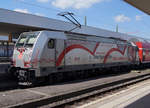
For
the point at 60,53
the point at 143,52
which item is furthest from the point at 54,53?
the point at 143,52

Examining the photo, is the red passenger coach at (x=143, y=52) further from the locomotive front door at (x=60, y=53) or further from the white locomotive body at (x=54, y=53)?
the locomotive front door at (x=60, y=53)

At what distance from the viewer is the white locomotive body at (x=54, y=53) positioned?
10.0 meters

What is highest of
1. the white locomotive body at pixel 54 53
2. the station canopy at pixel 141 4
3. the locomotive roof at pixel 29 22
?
the locomotive roof at pixel 29 22

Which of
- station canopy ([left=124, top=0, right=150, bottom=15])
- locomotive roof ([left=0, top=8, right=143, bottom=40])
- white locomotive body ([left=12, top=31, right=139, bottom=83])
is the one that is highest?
locomotive roof ([left=0, top=8, right=143, bottom=40])

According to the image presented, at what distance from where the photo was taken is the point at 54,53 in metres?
10.9

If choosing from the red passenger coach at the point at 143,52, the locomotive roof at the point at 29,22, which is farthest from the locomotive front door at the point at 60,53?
the red passenger coach at the point at 143,52

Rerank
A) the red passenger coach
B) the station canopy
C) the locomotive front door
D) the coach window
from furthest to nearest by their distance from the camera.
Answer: the red passenger coach
the locomotive front door
the coach window
the station canopy

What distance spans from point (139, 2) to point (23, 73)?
22.7ft

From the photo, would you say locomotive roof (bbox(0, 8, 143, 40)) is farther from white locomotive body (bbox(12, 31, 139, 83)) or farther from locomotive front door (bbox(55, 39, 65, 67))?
locomotive front door (bbox(55, 39, 65, 67))

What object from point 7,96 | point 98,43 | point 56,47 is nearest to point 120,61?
point 98,43

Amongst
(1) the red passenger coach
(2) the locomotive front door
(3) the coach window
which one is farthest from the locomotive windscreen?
(1) the red passenger coach

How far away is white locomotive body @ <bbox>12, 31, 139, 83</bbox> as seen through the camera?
1005 cm

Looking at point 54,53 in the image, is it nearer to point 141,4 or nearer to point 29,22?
point 141,4

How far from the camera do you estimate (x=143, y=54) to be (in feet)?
75.9
